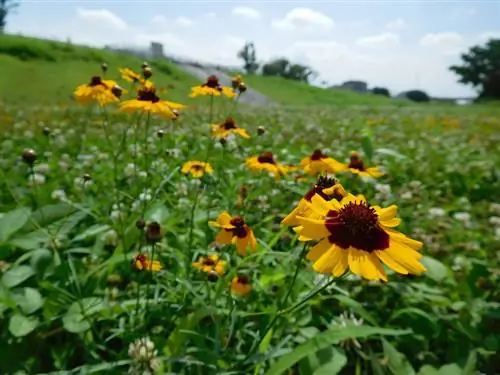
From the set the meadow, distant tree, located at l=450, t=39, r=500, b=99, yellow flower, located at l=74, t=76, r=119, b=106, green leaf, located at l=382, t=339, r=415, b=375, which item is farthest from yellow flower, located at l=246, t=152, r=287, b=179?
distant tree, located at l=450, t=39, r=500, b=99

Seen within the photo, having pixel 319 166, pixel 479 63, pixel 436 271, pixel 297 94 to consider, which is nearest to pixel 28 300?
pixel 319 166

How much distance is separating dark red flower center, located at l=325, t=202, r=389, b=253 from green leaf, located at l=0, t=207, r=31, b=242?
3.77 feet

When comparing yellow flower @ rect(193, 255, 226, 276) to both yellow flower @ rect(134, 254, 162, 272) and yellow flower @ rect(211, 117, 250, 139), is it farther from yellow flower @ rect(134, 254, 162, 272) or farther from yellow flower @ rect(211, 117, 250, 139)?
yellow flower @ rect(211, 117, 250, 139)

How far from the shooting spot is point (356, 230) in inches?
40.8

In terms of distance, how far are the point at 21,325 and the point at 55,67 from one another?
76.2 ft

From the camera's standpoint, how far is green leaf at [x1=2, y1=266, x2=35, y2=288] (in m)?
1.62

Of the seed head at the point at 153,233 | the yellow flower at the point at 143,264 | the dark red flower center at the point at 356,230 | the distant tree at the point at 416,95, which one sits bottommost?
the distant tree at the point at 416,95

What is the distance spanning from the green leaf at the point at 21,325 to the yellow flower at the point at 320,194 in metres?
0.77

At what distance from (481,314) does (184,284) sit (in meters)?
0.95

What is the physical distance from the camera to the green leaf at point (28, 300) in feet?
5.12

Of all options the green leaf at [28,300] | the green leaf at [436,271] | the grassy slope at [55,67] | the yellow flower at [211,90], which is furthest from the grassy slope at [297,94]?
the green leaf at [28,300]

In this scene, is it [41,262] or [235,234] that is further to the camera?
[41,262]

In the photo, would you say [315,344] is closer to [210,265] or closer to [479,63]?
[210,265]

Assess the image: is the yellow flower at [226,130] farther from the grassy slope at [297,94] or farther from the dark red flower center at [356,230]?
the grassy slope at [297,94]
